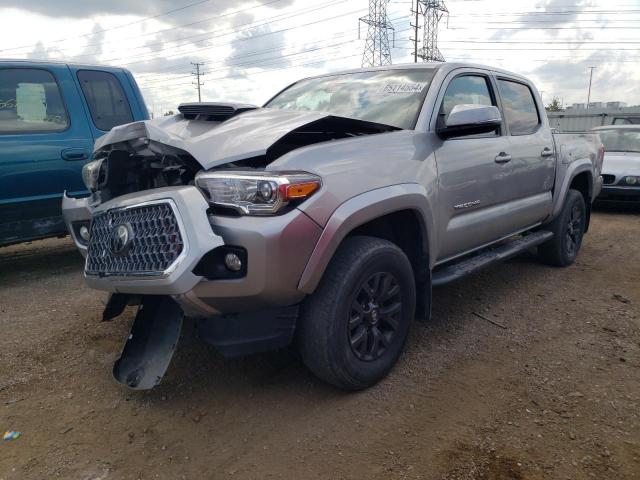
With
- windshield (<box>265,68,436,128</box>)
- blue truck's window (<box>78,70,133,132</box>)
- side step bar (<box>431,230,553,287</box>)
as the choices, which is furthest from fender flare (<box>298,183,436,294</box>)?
blue truck's window (<box>78,70,133,132</box>)

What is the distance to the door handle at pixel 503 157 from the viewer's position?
154 inches

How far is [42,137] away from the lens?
485 cm

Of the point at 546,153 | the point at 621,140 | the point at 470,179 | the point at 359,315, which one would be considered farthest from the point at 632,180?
the point at 359,315

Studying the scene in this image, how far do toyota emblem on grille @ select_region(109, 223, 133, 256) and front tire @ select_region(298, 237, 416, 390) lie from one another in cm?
91

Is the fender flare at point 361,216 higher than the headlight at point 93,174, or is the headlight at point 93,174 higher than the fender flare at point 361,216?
the headlight at point 93,174

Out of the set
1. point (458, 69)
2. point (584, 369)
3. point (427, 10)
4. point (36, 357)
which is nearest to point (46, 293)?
point (36, 357)

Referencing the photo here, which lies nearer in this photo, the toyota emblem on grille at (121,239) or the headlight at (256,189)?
the headlight at (256,189)

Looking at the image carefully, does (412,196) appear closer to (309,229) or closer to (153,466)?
(309,229)

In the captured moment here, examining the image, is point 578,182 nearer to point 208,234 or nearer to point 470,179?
point 470,179

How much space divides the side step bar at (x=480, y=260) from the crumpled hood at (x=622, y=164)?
16.4ft

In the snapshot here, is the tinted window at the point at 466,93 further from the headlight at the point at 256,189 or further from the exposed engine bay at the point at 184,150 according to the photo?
the headlight at the point at 256,189

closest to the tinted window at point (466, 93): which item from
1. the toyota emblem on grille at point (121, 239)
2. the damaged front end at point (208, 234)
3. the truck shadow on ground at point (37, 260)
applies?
the damaged front end at point (208, 234)

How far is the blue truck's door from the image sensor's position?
470 cm

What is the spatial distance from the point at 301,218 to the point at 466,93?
2209 millimetres
